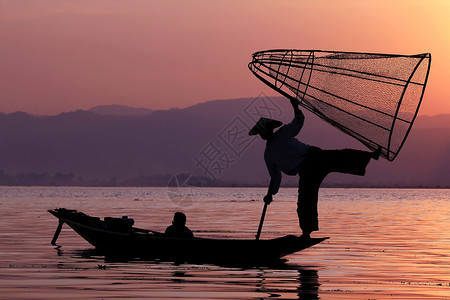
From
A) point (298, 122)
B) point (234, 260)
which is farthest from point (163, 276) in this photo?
point (298, 122)

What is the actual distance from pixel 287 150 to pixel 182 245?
13.4 feet

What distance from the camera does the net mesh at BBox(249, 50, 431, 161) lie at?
53.4 ft

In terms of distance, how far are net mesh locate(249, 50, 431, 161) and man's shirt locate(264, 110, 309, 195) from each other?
0.64 m

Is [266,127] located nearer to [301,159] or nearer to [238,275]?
[301,159]

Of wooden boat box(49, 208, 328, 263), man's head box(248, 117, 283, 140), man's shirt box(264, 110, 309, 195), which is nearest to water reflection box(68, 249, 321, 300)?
wooden boat box(49, 208, 328, 263)

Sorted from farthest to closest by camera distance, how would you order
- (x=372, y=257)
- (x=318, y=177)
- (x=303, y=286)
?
1. (x=372, y=257)
2. (x=318, y=177)
3. (x=303, y=286)

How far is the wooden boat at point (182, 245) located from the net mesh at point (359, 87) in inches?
116

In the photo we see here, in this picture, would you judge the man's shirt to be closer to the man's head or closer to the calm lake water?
the man's head

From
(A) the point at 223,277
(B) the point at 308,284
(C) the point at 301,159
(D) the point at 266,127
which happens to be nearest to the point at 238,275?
(A) the point at 223,277

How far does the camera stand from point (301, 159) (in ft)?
57.6

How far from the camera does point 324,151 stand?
56.9ft

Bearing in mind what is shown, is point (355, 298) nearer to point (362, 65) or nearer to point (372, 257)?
point (362, 65)

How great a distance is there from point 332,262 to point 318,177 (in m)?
3.39

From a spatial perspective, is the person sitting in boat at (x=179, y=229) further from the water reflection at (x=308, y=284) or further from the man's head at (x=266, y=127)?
the man's head at (x=266, y=127)
